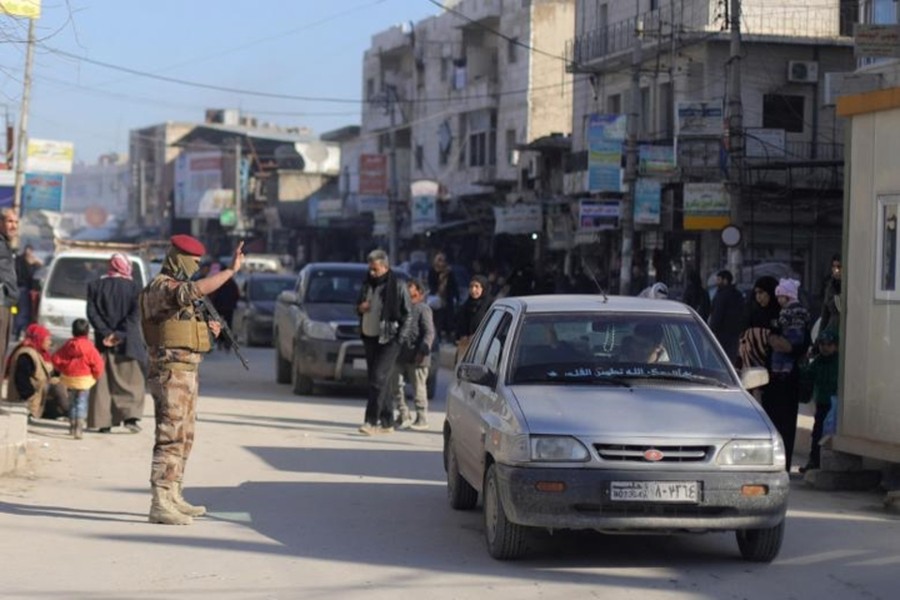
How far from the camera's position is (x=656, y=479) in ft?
29.1

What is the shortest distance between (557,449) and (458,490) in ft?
8.94

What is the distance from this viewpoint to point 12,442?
13164 millimetres

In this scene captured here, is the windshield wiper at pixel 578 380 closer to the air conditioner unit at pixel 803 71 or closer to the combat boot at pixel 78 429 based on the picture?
the combat boot at pixel 78 429

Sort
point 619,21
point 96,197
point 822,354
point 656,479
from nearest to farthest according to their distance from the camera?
point 656,479, point 822,354, point 619,21, point 96,197

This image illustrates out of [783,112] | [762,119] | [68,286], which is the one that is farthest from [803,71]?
[68,286]

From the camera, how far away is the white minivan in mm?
23203

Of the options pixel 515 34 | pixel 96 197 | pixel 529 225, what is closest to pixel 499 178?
pixel 515 34

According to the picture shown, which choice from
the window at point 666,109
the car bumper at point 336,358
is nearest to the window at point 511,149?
the window at point 666,109

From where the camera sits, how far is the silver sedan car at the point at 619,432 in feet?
29.2

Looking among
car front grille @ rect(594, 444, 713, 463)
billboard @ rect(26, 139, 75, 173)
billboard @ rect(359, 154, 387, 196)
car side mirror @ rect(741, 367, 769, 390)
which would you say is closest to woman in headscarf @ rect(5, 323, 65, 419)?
car side mirror @ rect(741, 367, 769, 390)

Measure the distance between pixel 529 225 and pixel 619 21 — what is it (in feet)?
20.7

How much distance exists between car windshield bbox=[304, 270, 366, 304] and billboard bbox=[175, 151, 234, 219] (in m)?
62.9

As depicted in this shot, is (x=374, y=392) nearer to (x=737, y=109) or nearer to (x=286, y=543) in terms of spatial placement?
(x=286, y=543)

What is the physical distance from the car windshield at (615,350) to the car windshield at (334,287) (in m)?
12.4
